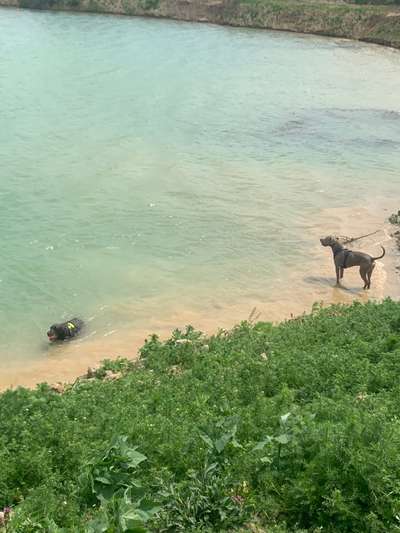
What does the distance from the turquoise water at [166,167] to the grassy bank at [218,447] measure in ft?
16.9

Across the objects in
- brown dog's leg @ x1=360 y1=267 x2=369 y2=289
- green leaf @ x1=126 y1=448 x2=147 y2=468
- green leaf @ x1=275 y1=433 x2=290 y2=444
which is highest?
green leaf @ x1=275 y1=433 x2=290 y2=444

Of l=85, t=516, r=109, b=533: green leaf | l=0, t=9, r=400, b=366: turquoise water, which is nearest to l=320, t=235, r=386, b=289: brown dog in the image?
l=0, t=9, r=400, b=366: turquoise water

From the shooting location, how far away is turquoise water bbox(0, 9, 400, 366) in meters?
16.4

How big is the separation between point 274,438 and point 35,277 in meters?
10.7

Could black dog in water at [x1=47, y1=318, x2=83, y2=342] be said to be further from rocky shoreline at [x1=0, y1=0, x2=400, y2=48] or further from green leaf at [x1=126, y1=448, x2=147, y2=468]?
rocky shoreline at [x1=0, y1=0, x2=400, y2=48]

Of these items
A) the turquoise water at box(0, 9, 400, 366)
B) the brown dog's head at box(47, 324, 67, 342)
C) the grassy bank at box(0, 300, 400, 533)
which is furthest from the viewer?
the turquoise water at box(0, 9, 400, 366)

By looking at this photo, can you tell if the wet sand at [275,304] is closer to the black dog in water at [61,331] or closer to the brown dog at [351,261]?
the black dog in water at [61,331]

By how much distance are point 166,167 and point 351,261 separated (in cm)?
1002

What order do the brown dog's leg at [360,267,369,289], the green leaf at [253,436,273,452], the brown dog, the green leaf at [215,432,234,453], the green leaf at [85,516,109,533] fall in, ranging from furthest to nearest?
the brown dog's leg at [360,267,369,289]
the brown dog
the green leaf at [215,432,234,453]
the green leaf at [253,436,273,452]
the green leaf at [85,516,109,533]

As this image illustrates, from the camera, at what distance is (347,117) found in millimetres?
31734

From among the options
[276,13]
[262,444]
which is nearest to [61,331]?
[262,444]

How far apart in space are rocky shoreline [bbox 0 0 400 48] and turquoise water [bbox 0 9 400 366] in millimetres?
7431

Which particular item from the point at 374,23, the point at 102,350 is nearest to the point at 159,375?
the point at 102,350

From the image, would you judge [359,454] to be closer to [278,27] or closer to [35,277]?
[35,277]
